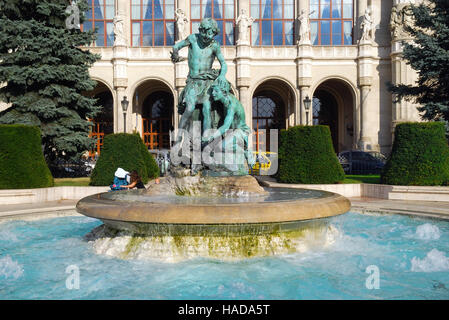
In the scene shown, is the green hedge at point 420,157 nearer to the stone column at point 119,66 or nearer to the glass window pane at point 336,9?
the stone column at point 119,66

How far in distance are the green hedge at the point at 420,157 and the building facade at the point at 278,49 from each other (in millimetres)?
14581

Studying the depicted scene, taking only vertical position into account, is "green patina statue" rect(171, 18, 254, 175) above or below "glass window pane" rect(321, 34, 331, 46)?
below

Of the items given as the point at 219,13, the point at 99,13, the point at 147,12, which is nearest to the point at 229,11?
the point at 219,13

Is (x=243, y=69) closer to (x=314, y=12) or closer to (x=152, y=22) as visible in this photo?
(x=314, y=12)

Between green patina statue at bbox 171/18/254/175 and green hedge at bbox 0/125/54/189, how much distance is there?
19.0 ft

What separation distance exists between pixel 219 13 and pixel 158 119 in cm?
1003

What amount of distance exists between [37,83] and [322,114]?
75.0 feet

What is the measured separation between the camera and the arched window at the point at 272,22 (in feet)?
88.2

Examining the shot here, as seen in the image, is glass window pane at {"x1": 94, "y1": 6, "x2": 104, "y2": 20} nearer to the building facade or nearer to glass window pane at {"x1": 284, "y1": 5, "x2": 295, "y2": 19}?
the building facade

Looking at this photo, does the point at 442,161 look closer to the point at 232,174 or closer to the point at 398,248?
the point at 398,248

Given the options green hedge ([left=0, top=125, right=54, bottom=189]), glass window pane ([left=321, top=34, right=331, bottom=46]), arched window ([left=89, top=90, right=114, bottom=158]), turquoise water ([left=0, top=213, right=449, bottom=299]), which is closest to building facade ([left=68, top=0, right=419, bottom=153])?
glass window pane ([left=321, top=34, right=331, bottom=46])

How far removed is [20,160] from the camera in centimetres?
980

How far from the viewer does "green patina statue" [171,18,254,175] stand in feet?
19.2

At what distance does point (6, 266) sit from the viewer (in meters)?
4.21
